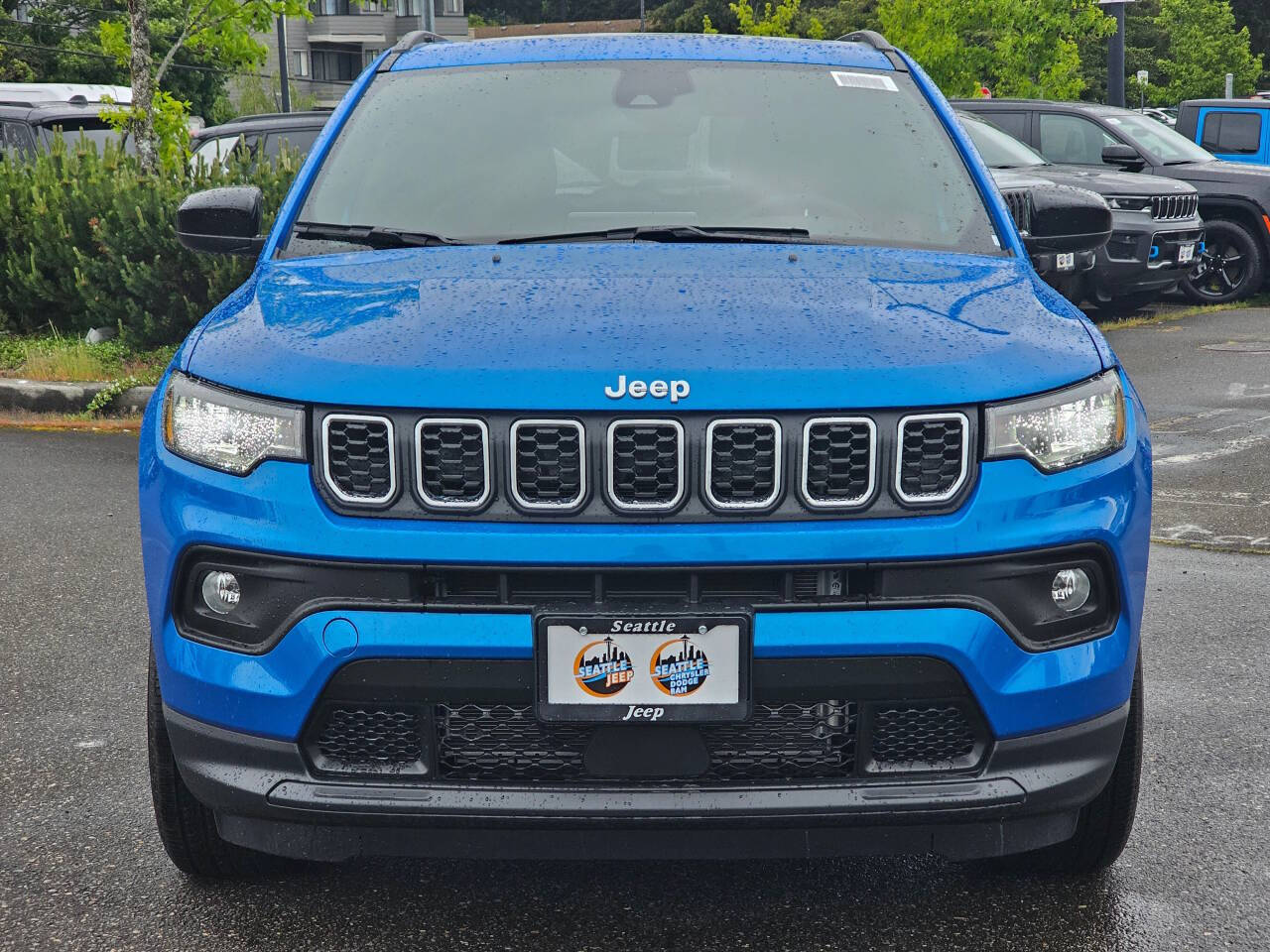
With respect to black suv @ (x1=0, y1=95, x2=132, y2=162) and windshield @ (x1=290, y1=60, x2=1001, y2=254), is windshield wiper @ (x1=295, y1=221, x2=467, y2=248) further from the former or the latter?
black suv @ (x1=0, y1=95, x2=132, y2=162)

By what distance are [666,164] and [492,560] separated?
1728mm

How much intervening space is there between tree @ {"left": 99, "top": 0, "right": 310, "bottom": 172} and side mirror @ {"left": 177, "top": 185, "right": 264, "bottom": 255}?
8.91m

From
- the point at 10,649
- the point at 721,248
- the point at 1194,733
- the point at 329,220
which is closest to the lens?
the point at 721,248

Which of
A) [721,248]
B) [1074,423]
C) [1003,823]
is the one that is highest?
[721,248]

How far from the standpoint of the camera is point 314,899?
10.9ft

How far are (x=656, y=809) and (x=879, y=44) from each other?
2.90m

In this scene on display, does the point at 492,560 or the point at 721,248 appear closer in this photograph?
the point at 492,560

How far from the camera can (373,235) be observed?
3.76 m

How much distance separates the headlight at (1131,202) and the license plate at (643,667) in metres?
12.3

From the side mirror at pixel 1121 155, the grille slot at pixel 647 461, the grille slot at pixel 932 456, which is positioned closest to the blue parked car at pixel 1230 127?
the side mirror at pixel 1121 155

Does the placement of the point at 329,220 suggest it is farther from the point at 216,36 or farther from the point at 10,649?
the point at 216,36

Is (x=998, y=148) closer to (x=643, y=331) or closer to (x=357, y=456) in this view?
(x=643, y=331)

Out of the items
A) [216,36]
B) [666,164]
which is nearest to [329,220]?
[666,164]

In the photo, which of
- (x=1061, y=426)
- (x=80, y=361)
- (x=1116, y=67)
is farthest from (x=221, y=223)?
(x=1116, y=67)
